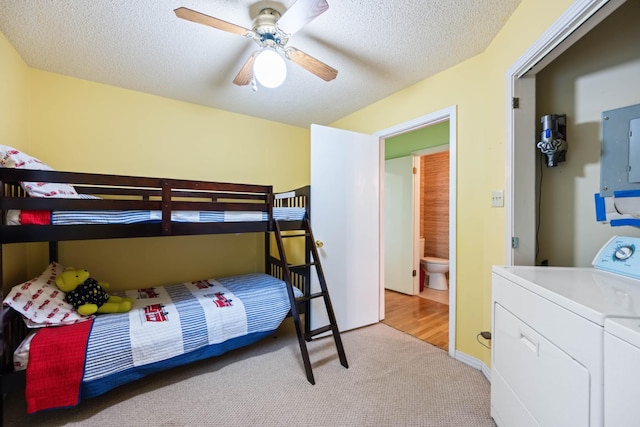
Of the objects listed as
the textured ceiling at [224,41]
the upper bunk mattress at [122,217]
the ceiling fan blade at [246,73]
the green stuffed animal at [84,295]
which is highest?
the textured ceiling at [224,41]

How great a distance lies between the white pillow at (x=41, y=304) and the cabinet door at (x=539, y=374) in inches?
94.2

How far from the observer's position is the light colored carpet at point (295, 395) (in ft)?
4.72

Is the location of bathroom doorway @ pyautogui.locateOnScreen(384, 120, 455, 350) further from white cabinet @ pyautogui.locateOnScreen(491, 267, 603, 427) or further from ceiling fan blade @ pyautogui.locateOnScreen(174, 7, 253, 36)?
ceiling fan blade @ pyautogui.locateOnScreen(174, 7, 253, 36)

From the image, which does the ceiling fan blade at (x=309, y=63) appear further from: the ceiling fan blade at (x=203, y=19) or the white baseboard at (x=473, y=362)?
the white baseboard at (x=473, y=362)

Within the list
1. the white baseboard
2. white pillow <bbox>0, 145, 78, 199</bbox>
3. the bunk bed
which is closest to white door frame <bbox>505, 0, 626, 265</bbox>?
the white baseboard

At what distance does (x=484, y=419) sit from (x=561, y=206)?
1339 millimetres

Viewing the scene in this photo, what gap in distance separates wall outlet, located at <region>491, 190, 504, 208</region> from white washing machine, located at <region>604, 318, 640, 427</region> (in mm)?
1085

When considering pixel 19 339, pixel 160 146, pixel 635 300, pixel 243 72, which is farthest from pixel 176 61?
pixel 635 300

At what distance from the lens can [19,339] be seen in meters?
1.61

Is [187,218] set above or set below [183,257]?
above

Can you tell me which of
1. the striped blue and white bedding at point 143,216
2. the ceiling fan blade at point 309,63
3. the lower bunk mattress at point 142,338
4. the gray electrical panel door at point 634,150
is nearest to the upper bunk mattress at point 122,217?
the striped blue and white bedding at point 143,216

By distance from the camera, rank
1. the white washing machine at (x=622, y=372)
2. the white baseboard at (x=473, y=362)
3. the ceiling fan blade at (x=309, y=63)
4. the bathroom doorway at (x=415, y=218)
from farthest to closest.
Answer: the bathroom doorway at (x=415, y=218)
the white baseboard at (x=473, y=362)
the ceiling fan blade at (x=309, y=63)
the white washing machine at (x=622, y=372)

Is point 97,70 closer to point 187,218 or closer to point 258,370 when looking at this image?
point 187,218

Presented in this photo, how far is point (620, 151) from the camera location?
1354 mm
